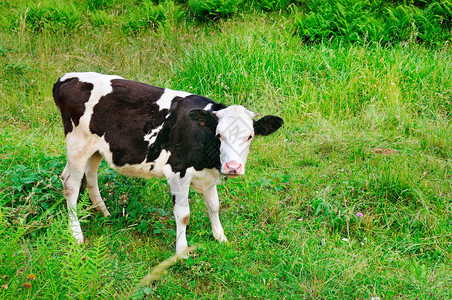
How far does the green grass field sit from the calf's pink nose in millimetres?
876

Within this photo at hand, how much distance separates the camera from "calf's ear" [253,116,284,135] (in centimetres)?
396

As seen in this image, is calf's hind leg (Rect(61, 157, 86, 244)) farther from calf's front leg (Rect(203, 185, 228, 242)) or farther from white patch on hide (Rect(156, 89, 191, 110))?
calf's front leg (Rect(203, 185, 228, 242))

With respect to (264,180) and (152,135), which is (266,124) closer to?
(152,135)

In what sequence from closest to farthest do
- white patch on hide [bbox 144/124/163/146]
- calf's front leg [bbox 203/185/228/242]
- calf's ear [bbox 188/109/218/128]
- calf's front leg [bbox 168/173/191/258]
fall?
calf's ear [bbox 188/109/218/128]
calf's front leg [bbox 168/173/191/258]
white patch on hide [bbox 144/124/163/146]
calf's front leg [bbox 203/185/228/242]

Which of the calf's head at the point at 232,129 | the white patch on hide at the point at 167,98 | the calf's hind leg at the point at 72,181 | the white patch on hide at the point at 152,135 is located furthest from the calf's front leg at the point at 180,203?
the calf's hind leg at the point at 72,181

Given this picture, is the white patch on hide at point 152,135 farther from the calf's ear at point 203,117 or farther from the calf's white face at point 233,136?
the calf's white face at point 233,136

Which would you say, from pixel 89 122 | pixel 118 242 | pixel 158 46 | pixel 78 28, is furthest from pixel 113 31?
pixel 118 242

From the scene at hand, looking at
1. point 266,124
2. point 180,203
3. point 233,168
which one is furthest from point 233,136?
point 180,203

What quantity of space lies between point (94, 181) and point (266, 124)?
77.5 inches

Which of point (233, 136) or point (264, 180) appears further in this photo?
point (264, 180)

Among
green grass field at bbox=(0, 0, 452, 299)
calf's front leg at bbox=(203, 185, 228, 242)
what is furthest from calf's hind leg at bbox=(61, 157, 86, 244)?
calf's front leg at bbox=(203, 185, 228, 242)

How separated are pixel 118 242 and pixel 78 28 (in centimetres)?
717

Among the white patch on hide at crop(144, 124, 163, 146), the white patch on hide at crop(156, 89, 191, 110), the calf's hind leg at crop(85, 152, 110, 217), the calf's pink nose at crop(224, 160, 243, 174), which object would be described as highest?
the white patch on hide at crop(156, 89, 191, 110)

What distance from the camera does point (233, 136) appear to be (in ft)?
12.2
